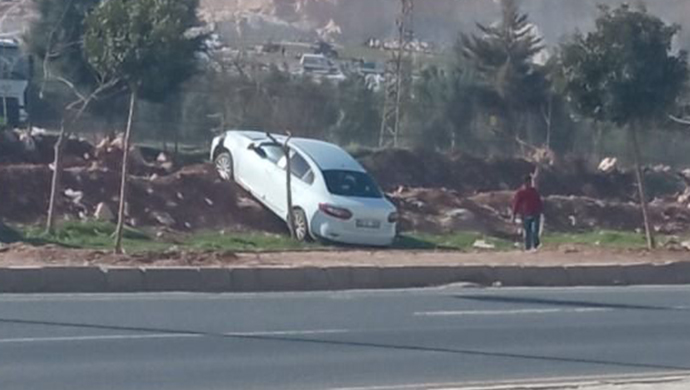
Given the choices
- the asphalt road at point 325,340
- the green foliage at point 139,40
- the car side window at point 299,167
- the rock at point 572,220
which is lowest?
the rock at point 572,220

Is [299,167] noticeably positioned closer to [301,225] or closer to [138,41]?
[301,225]

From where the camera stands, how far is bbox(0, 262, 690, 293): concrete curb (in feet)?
66.7

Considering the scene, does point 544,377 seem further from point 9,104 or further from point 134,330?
point 9,104

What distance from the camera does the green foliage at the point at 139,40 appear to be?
25391mm

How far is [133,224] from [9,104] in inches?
620

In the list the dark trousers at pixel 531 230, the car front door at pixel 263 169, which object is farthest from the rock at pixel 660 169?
the dark trousers at pixel 531 230

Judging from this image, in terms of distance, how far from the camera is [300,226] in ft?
103

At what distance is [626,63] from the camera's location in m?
30.2

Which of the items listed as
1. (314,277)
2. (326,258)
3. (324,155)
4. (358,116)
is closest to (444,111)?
(358,116)

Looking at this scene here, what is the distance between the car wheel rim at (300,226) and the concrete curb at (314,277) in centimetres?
721

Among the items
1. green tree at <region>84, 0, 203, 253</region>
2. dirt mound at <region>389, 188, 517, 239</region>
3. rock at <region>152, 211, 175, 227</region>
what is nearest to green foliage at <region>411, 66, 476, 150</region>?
dirt mound at <region>389, 188, 517, 239</region>

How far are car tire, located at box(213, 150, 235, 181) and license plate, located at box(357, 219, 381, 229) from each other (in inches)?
186

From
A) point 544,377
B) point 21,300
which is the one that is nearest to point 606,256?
point 21,300

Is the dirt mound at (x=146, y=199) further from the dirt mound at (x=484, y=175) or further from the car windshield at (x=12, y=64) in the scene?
the car windshield at (x=12, y=64)
